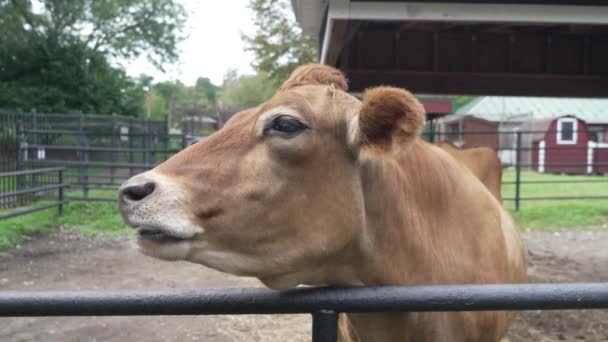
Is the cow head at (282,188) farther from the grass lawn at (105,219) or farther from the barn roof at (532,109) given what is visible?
the barn roof at (532,109)

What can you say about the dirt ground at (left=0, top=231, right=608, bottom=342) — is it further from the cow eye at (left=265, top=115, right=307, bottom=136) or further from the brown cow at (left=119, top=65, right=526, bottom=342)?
the cow eye at (left=265, top=115, right=307, bottom=136)

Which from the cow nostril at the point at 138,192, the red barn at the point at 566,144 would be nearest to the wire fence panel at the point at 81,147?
the cow nostril at the point at 138,192

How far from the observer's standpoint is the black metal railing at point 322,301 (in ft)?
4.42

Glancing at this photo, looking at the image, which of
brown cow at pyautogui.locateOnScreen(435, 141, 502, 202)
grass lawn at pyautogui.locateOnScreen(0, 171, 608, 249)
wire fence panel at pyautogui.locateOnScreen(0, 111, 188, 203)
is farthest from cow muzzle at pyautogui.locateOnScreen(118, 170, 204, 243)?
wire fence panel at pyautogui.locateOnScreen(0, 111, 188, 203)

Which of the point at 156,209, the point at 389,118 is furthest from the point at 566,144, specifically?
the point at 156,209

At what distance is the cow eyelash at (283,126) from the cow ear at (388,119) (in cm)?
24

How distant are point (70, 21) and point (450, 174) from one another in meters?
27.0

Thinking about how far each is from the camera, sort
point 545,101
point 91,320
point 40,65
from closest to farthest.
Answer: point 91,320 < point 40,65 < point 545,101

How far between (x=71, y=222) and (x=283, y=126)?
978 cm

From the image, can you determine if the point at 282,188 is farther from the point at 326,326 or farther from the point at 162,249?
the point at 326,326

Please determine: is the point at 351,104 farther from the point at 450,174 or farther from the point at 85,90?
the point at 85,90

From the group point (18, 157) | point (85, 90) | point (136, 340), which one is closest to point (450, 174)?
point (136, 340)

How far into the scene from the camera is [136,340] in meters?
4.77

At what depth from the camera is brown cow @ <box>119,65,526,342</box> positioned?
70.2 inches
